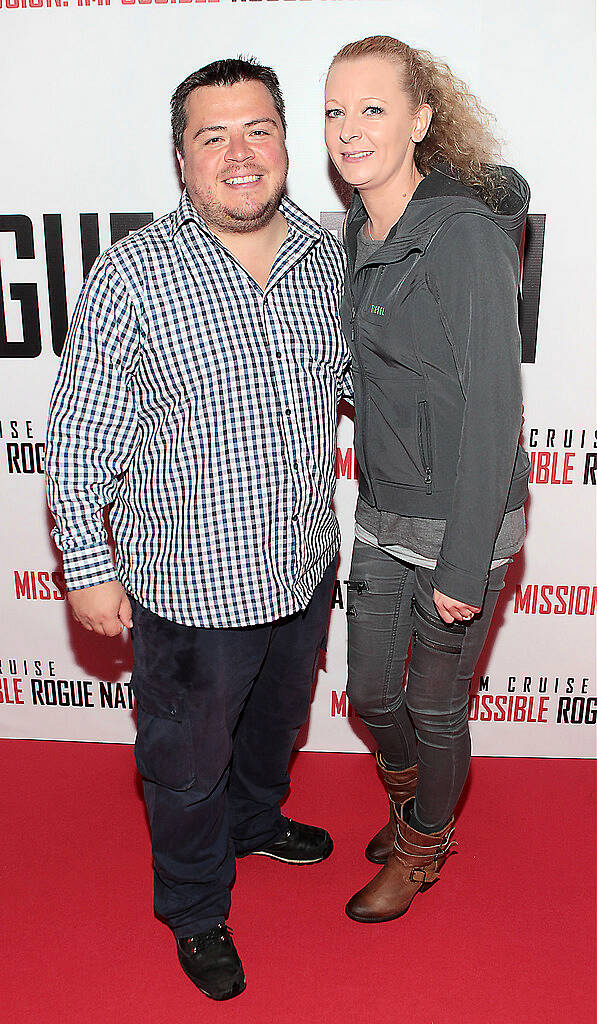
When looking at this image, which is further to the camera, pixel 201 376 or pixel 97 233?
pixel 97 233

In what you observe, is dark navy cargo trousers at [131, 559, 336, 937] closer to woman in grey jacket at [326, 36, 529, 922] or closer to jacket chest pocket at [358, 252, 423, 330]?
woman in grey jacket at [326, 36, 529, 922]

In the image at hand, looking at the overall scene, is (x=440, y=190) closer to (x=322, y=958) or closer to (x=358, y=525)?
(x=358, y=525)

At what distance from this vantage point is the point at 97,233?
95.5 inches

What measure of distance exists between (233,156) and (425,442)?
68 centimetres

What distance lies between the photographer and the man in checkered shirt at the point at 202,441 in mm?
1746

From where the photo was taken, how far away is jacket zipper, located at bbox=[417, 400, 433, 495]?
1784mm

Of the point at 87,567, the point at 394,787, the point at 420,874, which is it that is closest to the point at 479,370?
the point at 87,567

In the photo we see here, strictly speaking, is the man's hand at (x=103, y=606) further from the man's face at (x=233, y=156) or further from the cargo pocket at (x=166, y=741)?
the man's face at (x=233, y=156)

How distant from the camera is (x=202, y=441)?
1753mm

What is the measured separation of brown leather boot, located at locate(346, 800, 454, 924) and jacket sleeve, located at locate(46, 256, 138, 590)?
3.21ft

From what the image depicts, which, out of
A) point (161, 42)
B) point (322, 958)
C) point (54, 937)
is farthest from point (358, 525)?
Answer: point (161, 42)

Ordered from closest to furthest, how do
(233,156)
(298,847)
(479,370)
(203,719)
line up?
(479,370)
(233,156)
(203,719)
(298,847)

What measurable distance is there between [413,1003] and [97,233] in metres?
2.07

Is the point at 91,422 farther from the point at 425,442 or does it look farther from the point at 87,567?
the point at 425,442
